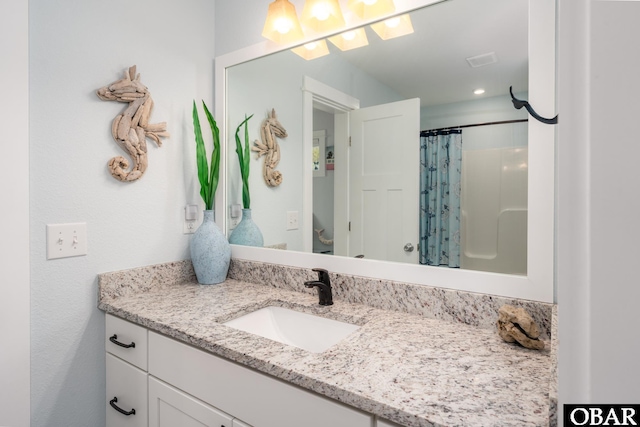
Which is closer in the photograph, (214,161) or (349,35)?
(349,35)

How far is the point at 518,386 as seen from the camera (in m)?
0.68

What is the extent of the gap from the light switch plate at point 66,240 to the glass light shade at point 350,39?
1.22 metres

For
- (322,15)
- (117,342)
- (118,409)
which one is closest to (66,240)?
(117,342)

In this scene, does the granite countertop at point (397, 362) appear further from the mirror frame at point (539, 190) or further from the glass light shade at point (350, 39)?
the glass light shade at point (350, 39)

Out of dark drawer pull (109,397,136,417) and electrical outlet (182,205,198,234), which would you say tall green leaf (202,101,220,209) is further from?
dark drawer pull (109,397,136,417)

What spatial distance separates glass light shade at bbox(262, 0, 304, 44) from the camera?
1.37 m

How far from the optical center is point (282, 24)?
1.39m

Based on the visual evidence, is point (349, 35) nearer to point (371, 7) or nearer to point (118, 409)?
point (371, 7)

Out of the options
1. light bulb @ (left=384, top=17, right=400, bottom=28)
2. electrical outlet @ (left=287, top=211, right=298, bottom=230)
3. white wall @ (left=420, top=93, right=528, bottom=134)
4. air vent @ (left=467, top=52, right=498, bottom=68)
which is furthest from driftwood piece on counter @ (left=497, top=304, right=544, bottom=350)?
light bulb @ (left=384, top=17, right=400, bottom=28)

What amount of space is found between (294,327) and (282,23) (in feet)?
4.04

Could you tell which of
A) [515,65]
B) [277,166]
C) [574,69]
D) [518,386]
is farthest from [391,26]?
[518,386]

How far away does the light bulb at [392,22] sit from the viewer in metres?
1.21

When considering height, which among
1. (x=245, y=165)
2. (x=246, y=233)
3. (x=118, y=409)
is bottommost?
(x=118, y=409)

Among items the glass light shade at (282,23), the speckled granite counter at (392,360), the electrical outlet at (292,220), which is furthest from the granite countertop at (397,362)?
the glass light shade at (282,23)
